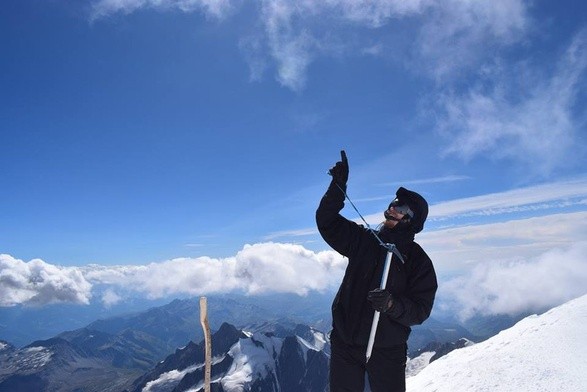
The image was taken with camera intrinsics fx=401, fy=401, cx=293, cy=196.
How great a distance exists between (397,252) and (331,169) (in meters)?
1.50

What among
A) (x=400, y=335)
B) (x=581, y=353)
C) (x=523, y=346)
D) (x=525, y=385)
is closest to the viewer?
(x=400, y=335)

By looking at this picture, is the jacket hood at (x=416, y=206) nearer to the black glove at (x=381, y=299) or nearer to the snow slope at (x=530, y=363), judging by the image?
the black glove at (x=381, y=299)

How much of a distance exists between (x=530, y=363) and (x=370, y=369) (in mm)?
5184

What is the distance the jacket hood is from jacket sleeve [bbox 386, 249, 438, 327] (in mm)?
410

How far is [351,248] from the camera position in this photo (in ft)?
19.6

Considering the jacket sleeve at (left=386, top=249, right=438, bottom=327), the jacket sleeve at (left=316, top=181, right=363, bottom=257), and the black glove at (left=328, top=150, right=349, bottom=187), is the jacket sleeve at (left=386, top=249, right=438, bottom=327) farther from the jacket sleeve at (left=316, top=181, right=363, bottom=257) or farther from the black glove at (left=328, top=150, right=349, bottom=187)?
the black glove at (left=328, top=150, right=349, bottom=187)

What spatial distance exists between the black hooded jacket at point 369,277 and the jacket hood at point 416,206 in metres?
0.14

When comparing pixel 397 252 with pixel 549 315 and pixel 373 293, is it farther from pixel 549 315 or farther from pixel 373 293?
pixel 549 315

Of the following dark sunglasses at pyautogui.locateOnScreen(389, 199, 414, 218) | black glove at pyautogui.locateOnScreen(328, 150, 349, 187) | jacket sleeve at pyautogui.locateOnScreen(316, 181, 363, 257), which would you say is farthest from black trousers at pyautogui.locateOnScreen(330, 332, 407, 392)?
black glove at pyautogui.locateOnScreen(328, 150, 349, 187)

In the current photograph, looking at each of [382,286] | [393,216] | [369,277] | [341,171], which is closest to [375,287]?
[369,277]

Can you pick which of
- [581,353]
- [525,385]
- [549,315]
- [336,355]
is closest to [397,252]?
[336,355]

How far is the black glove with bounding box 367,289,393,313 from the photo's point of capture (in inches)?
202

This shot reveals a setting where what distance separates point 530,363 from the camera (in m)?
8.55

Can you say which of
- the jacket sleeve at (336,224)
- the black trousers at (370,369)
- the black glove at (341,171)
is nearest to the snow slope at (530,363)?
the black trousers at (370,369)
